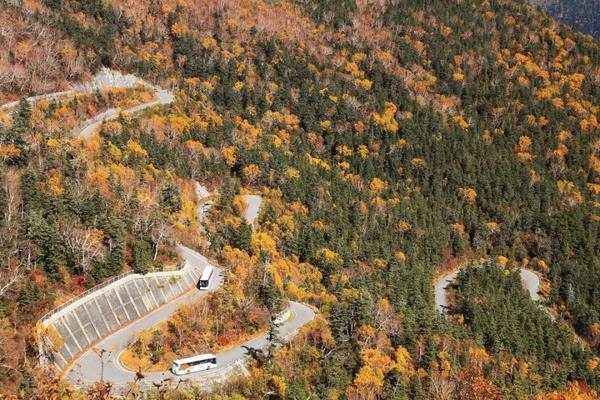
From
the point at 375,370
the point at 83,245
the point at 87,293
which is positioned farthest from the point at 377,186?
the point at 87,293

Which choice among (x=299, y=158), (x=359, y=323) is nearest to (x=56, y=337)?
(x=359, y=323)

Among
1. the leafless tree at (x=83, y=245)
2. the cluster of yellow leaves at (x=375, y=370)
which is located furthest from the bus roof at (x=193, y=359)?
the cluster of yellow leaves at (x=375, y=370)

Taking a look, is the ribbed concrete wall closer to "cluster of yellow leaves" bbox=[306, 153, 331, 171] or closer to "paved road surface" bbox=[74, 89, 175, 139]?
"paved road surface" bbox=[74, 89, 175, 139]

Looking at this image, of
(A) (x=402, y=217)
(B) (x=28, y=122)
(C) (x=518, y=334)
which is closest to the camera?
(B) (x=28, y=122)

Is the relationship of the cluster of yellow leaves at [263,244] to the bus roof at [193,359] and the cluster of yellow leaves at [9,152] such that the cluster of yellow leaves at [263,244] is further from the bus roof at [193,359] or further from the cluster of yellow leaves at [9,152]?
the cluster of yellow leaves at [9,152]

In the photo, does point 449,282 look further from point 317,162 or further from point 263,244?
point 263,244

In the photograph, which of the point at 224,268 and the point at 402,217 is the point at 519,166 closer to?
the point at 402,217
